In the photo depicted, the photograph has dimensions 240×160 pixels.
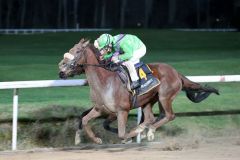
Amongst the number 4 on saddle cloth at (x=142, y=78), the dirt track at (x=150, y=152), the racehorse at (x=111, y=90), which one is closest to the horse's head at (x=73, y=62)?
the racehorse at (x=111, y=90)

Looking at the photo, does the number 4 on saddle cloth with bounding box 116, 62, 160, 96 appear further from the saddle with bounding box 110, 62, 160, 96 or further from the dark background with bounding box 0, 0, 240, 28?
the dark background with bounding box 0, 0, 240, 28

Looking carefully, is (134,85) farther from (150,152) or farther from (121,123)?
(150,152)

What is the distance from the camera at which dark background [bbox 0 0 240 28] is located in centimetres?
4109

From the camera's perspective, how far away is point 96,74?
7.45 metres

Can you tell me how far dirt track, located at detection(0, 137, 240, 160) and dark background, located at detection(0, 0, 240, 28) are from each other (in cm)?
3360

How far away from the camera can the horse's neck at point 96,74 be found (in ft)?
24.2

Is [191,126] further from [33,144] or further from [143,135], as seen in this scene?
Result: [33,144]

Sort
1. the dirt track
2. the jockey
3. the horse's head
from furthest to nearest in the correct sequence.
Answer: the jockey, the horse's head, the dirt track

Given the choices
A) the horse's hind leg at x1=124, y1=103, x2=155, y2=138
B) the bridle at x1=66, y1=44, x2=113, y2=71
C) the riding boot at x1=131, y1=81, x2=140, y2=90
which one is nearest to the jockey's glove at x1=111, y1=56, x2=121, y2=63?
the bridle at x1=66, y1=44, x2=113, y2=71

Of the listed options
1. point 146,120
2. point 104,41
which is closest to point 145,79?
point 146,120

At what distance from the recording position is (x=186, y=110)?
9453 millimetres

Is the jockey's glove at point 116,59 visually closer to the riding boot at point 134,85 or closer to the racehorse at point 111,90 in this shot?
the racehorse at point 111,90

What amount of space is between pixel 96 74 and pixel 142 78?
59 centimetres

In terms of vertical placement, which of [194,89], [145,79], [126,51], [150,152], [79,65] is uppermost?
[126,51]
